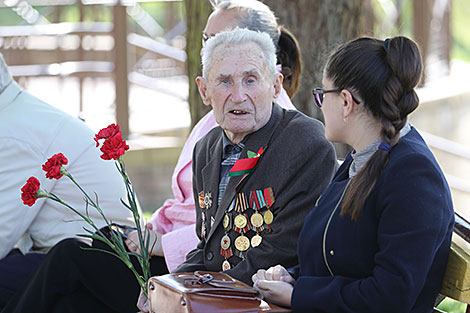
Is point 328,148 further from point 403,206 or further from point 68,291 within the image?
point 68,291

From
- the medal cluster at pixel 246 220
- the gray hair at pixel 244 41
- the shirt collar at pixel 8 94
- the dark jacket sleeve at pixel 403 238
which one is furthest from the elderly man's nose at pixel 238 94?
the shirt collar at pixel 8 94

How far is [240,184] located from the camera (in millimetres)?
3014

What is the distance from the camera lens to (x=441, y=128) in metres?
12.0

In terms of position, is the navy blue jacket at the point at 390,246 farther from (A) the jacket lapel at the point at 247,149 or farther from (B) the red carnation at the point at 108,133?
(B) the red carnation at the point at 108,133

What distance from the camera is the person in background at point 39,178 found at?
3.63 m

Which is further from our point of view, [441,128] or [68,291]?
[441,128]

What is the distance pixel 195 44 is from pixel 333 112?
2983 millimetres

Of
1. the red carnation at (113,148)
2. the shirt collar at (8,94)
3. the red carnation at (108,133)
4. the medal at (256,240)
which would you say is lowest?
the medal at (256,240)

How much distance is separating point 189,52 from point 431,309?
332 cm

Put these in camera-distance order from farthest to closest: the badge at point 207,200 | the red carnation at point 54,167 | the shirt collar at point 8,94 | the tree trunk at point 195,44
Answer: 1. the tree trunk at point 195,44
2. the shirt collar at point 8,94
3. the badge at point 207,200
4. the red carnation at point 54,167

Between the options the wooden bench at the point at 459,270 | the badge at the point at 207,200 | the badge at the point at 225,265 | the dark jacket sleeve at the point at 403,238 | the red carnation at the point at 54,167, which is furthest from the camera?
the badge at the point at 207,200

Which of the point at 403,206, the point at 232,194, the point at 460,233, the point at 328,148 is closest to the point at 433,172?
the point at 403,206

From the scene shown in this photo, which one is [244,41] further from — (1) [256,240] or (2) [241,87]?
(1) [256,240]

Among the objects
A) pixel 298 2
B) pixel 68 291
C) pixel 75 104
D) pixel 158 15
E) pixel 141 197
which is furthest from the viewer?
pixel 158 15
